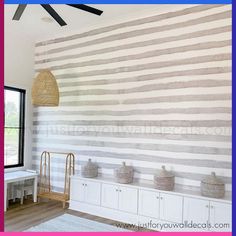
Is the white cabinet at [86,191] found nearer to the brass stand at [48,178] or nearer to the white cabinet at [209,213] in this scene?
the brass stand at [48,178]

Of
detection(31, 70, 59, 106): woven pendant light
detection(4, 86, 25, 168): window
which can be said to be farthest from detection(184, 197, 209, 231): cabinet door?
detection(4, 86, 25, 168): window

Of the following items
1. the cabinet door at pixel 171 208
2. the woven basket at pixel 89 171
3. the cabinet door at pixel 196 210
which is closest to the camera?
the cabinet door at pixel 196 210

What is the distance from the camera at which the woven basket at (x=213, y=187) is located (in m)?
2.97

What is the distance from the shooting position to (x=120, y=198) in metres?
3.61

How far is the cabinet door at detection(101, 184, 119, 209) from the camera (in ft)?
12.0

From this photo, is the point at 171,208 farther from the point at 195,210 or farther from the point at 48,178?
the point at 48,178

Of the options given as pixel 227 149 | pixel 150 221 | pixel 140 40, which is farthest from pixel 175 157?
pixel 140 40

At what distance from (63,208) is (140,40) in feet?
9.71

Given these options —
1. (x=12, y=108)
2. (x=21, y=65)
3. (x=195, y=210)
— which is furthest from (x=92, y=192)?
(x=21, y=65)

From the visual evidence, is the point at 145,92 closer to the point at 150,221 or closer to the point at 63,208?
the point at 150,221

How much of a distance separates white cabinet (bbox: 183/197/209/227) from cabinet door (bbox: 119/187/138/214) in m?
0.70

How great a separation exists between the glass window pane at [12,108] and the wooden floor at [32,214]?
145 centimetres

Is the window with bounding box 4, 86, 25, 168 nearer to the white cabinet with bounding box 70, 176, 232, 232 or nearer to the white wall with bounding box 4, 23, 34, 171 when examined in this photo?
the white wall with bounding box 4, 23, 34, 171

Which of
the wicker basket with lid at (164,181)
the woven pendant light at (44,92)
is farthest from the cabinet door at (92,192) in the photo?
the woven pendant light at (44,92)
